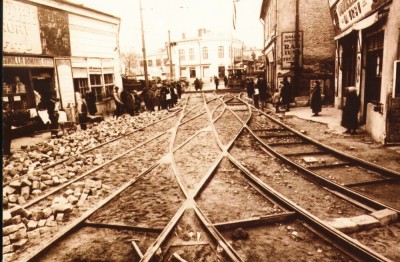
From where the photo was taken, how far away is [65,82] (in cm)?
1670

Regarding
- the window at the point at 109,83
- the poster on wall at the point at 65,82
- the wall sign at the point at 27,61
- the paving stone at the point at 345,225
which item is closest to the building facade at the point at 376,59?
the paving stone at the point at 345,225

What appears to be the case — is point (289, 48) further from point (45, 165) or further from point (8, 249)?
point (8, 249)

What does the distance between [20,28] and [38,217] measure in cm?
1147

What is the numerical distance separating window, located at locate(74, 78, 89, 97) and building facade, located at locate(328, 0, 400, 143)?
1426cm

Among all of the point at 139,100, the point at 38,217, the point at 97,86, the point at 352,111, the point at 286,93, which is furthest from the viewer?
the point at 139,100

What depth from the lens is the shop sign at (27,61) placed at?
12844 mm

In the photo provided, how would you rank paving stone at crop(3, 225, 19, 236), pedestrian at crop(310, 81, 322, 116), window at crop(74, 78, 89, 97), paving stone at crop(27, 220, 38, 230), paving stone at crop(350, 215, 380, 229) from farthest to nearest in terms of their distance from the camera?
window at crop(74, 78, 89, 97), pedestrian at crop(310, 81, 322, 116), paving stone at crop(27, 220, 38, 230), paving stone at crop(3, 225, 19, 236), paving stone at crop(350, 215, 380, 229)

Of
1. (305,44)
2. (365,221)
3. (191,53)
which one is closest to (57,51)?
(365,221)

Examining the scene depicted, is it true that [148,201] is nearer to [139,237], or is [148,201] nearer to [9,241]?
[139,237]

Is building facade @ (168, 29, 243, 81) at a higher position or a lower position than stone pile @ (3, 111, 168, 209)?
higher

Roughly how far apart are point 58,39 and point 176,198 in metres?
13.8

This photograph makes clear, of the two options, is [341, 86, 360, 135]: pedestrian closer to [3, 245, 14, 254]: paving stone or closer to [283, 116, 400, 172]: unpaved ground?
[283, 116, 400, 172]: unpaved ground

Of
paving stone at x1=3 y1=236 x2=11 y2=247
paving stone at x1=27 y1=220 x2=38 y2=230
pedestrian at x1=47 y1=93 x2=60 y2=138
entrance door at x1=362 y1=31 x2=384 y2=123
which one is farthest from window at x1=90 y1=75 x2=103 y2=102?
paving stone at x1=3 y1=236 x2=11 y2=247

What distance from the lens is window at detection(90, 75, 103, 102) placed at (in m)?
19.8
